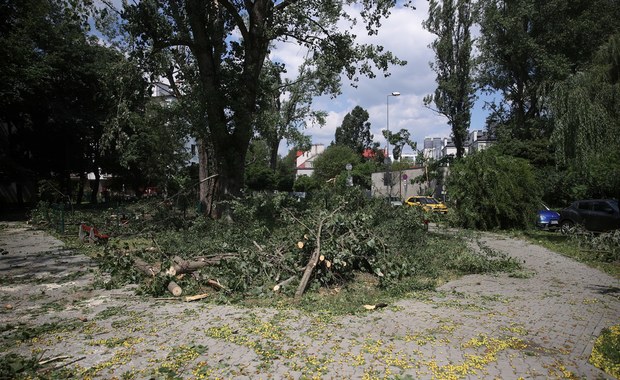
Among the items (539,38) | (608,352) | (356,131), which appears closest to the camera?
(608,352)

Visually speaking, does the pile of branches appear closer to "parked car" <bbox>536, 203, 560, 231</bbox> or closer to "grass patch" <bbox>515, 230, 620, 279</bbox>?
"grass patch" <bbox>515, 230, 620, 279</bbox>

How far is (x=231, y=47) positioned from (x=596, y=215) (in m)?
15.7

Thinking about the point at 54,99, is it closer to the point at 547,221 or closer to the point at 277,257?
the point at 277,257

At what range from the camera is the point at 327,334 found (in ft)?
17.7

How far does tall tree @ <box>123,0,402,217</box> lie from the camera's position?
15414mm

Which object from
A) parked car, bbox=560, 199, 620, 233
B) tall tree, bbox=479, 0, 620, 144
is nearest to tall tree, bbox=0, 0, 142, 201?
parked car, bbox=560, 199, 620, 233

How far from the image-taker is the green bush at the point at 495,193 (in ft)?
61.7

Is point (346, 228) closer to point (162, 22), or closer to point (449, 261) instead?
point (449, 261)

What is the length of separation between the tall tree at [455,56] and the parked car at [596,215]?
16.9 meters

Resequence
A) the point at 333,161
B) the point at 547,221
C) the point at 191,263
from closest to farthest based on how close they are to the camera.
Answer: the point at 191,263 < the point at 547,221 < the point at 333,161

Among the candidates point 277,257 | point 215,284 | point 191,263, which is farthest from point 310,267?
point 191,263


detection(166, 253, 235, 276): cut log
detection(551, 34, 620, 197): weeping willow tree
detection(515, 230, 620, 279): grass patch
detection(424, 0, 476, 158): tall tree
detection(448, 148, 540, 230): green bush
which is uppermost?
detection(424, 0, 476, 158): tall tree

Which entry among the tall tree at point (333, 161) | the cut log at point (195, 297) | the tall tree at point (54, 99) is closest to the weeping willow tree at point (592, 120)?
the cut log at point (195, 297)

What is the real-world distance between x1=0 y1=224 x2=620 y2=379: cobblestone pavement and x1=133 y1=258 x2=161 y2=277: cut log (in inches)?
25.0
